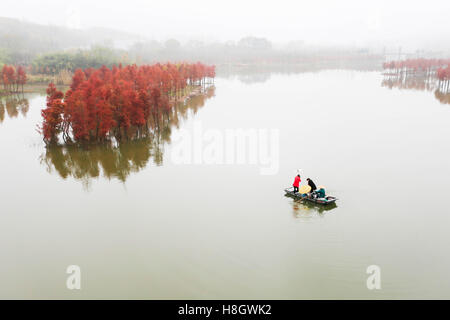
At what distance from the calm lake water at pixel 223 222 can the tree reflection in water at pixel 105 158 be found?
209mm

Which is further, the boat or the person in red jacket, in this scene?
the person in red jacket

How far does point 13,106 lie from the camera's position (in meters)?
74.2

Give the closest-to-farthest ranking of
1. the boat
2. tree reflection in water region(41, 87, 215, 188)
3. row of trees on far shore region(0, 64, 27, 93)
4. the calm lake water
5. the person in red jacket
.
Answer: the calm lake water, the boat, the person in red jacket, tree reflection in water region(41, 87, 215, 188), row of trees on far shore region(0, 64, 27, 93)

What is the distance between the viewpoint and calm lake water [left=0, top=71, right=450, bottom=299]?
61.5 feet

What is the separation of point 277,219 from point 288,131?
89.5 feet

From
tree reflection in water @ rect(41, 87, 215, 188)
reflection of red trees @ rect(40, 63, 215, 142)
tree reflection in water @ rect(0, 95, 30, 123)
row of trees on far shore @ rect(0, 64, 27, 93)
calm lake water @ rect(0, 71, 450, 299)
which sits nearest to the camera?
calm lake water @ rect(0, 71, 450, 299)

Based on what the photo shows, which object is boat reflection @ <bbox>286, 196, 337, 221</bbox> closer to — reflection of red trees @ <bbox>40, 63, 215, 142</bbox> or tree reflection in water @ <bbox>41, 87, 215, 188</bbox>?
tree reflection in water @ <bbox>41, 87, 215, 188</bbox>

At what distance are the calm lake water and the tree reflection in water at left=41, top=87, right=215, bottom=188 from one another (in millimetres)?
209

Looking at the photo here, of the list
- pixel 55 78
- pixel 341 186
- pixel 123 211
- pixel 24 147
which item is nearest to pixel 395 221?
pixel 341 186

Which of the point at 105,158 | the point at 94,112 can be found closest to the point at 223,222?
the point at 105,158

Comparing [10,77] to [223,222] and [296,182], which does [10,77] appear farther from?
[296,182]

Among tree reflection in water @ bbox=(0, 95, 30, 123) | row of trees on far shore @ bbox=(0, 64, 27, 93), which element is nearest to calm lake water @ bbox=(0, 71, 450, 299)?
tree reflection in water @ bbox=(0, 95, 30, 123)

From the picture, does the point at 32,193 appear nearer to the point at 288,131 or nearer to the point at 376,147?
the point at 288,131

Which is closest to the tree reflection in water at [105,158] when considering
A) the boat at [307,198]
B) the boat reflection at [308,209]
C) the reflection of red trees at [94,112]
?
Answer: the reflection of red trees at [94,112]
